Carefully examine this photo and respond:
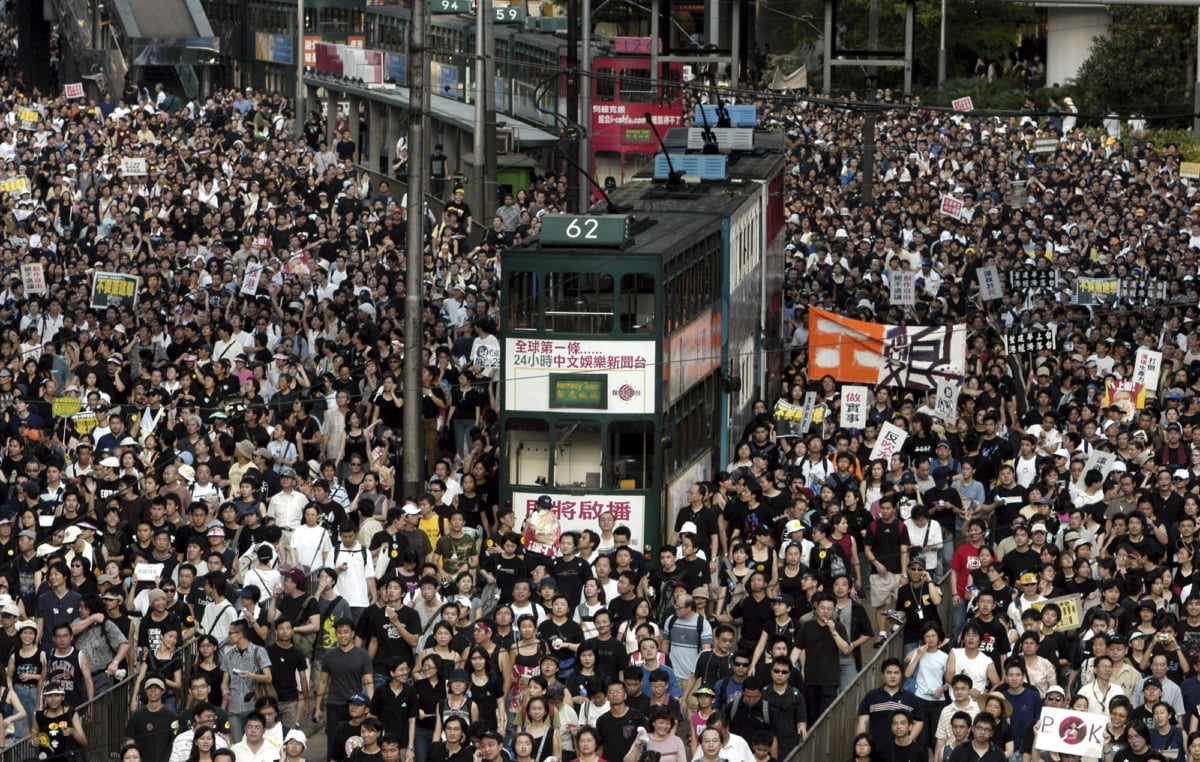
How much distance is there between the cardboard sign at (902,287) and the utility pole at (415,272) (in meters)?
7.95

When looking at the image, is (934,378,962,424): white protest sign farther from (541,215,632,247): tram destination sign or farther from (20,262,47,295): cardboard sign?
(20,262,47,295): cardboard sign

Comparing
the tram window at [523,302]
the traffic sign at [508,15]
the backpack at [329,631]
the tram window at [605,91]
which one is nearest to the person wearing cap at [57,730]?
the backpack at [329,631]

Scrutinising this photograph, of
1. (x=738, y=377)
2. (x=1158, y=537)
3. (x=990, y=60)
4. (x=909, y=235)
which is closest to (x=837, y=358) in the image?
(x=738, y=377)

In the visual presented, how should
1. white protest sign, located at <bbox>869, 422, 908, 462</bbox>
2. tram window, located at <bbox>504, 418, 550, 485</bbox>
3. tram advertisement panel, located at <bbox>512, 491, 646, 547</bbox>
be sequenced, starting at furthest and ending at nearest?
1. white protest sign, located at <bbox>869, 422, 908, 462</bbox>
2. tram window, located at <bbox>504, 418, 550, 485</bbox>
3. tram advertisement panel, located at <bbox>512, 491, 646, 547</bbox>

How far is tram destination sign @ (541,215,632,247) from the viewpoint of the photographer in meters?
22.1

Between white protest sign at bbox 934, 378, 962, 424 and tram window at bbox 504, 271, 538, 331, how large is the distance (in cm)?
471

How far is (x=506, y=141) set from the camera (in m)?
48.1

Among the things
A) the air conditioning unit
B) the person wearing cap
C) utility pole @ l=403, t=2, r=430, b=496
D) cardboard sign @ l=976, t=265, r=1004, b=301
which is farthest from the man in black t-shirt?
the air conditioning unit

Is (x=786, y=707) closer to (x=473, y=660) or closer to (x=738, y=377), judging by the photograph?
(x=473, y=660)

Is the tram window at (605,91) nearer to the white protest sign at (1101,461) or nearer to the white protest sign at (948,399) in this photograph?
the white protest sign at (948,399)

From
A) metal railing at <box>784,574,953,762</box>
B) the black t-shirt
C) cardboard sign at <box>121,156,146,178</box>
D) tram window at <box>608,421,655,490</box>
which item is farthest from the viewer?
cardboard sign at <box>121,156,146,178</box>

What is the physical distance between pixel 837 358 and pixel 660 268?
502 cm

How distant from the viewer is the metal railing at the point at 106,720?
16.6 meters

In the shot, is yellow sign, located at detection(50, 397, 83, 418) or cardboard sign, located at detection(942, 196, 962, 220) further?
cardboard sign, located at detection(942, 196, 962, 220)
